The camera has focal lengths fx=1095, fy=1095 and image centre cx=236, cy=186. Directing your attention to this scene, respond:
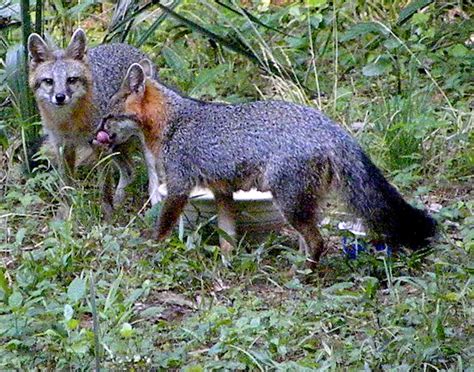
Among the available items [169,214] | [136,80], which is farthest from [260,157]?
[136,80]

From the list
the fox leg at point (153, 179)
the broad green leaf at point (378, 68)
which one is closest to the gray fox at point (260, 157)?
the fox leg at point (153, 179)

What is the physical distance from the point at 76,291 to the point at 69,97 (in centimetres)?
238

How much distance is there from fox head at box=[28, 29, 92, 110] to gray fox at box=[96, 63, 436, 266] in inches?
27.4

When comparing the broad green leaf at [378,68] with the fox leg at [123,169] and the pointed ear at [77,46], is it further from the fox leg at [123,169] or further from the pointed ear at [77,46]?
the pointed ear at [77,46]

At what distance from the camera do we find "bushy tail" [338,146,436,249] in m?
5.86

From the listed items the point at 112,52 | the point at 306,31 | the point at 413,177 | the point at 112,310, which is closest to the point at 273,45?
the point at 306,31

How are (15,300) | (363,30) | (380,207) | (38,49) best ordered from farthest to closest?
1. (363,30)
2. (38,49)
3. (380,207)
4. (15,300)

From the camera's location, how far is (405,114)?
786 centimetres

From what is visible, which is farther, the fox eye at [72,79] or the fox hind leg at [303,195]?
the fox eye at [72,79]

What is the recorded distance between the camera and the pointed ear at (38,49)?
734 cm

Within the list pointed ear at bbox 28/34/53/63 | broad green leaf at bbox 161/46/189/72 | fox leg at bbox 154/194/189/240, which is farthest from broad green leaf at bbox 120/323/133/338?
broad green leaf at bbox 161/46/189/72

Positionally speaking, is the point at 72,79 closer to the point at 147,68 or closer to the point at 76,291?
the point at 147,68

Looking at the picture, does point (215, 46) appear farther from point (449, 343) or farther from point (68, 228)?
point (449, 343)

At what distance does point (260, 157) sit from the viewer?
20.2 ft
